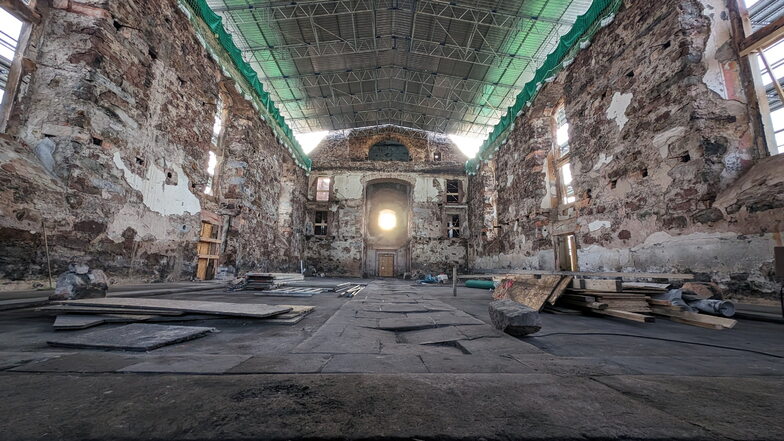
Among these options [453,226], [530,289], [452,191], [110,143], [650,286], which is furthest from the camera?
[452,191]

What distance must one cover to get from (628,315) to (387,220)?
14.9 meters

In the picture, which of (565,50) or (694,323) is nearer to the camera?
(694,323)

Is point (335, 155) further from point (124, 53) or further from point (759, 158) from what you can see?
point (759, 158)

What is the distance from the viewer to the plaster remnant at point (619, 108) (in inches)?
225

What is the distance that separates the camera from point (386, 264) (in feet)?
53.4

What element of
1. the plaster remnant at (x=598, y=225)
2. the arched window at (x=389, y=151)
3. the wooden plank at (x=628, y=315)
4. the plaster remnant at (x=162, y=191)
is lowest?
the wooden plank at (x=628, y=315)

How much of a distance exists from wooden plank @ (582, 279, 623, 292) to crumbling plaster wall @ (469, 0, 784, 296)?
2044 millimetres

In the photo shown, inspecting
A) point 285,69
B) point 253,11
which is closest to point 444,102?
point 285,69

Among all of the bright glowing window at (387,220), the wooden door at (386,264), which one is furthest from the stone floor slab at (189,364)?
the bright glowing window at (387,220)

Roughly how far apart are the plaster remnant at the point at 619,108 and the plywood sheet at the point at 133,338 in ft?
24.5

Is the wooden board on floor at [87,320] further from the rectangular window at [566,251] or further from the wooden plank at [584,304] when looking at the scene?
the rectangular window at [566,251]

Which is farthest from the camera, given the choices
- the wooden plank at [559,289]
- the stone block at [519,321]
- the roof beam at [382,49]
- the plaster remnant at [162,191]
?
the roof beam at [382,49]

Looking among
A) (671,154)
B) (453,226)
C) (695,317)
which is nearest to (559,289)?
(695,317)

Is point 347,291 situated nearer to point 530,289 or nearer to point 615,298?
point 530,289
